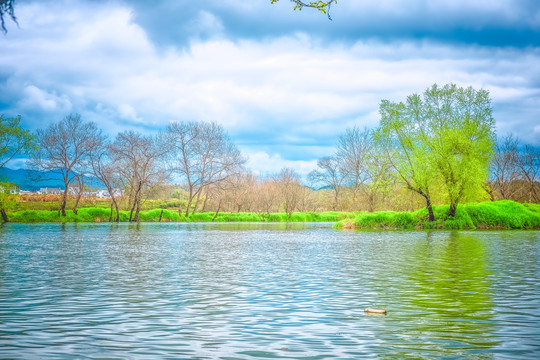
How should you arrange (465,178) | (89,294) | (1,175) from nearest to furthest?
(89,294), (465,178), (1,175)

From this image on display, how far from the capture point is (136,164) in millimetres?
65562

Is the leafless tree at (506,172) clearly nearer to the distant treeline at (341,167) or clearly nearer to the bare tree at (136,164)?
the distant treeline at (341,167)

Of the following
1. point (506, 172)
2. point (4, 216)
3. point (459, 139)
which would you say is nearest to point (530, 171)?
point (506, 172)

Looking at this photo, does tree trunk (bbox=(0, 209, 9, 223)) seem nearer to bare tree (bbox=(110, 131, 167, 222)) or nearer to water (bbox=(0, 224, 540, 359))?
bare tree (bbox=(110, 131, 167, 222))

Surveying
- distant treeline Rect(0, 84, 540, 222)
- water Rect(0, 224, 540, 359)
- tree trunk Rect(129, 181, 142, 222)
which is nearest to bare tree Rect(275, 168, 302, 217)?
distant treeline Rect(0, 84, 540, 222)

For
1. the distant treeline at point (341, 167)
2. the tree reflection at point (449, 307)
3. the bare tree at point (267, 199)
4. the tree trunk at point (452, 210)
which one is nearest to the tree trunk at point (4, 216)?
the distant treeline at point (341, 167)

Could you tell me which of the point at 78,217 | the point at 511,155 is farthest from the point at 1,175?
the point at 511,155

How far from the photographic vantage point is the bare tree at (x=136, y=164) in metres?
65.5

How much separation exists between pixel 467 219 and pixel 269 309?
133 feet

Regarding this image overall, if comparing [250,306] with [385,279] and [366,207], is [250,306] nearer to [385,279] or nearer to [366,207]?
[385,279]

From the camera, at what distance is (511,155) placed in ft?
258

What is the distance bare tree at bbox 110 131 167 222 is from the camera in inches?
2579

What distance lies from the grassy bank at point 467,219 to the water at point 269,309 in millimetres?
29564

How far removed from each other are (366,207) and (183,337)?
6648 centimetres
